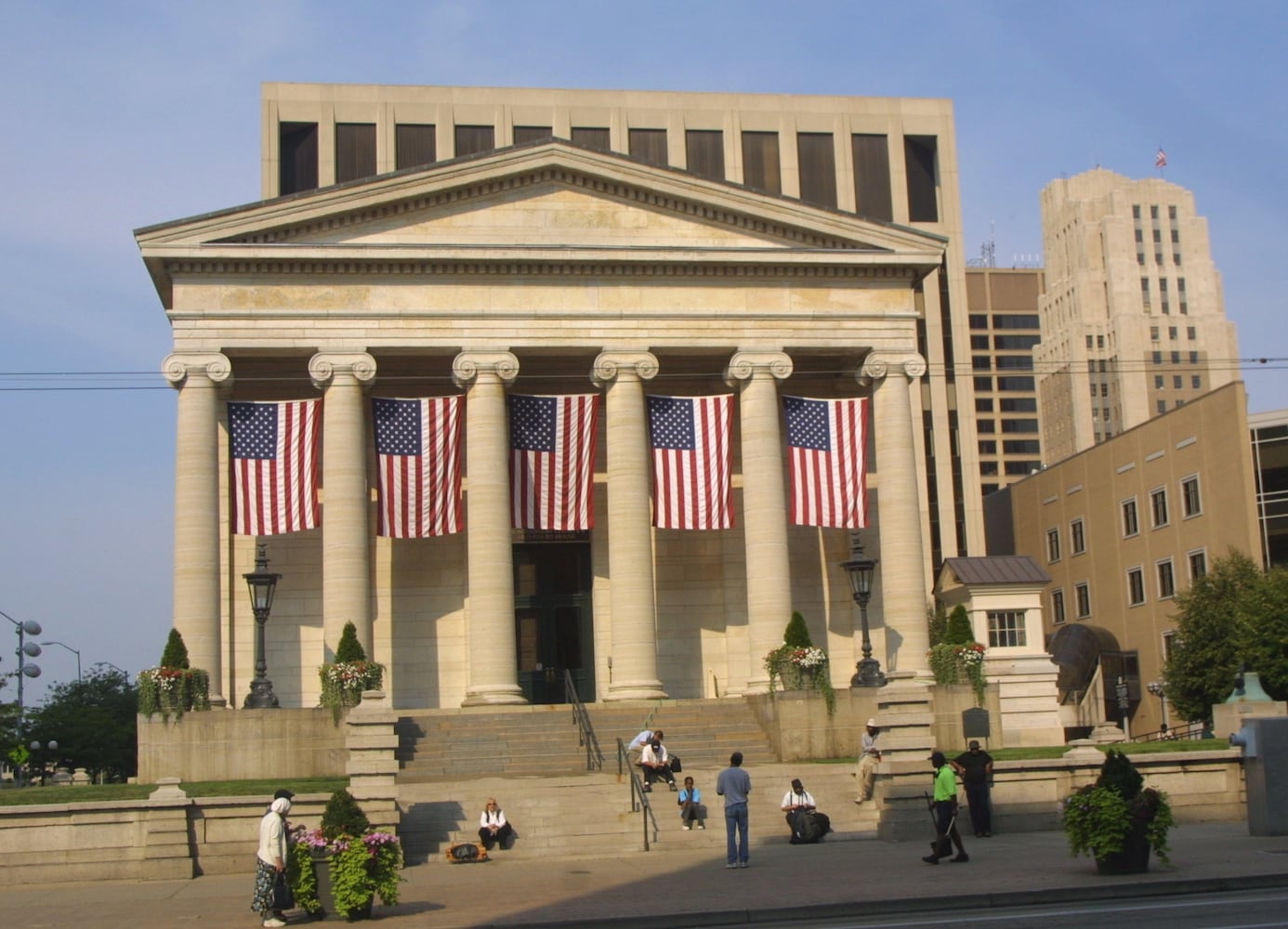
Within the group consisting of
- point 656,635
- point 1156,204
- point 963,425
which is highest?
point 1156,204

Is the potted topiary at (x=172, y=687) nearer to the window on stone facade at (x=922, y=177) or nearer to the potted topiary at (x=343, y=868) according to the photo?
the potted topiary at (x=343, y=868)

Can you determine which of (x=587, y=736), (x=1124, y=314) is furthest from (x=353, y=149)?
(x=1124, y=314)

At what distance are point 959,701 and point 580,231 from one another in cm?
1530

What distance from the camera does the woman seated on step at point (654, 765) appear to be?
30.6 m

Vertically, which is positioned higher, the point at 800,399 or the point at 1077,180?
the point at 1077,180

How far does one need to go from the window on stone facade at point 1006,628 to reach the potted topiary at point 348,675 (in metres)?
18.9

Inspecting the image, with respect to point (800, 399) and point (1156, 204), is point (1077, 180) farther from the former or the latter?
point (800, 399)

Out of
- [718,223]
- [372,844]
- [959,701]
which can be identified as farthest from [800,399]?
[372,844]

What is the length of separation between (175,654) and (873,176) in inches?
1551

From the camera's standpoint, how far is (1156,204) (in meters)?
150

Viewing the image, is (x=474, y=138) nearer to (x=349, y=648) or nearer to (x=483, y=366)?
(x=483, y=366)

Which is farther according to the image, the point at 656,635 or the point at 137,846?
the point at 656,635

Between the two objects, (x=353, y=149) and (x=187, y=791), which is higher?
(x=353, y=149)

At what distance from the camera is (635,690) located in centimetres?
3969
